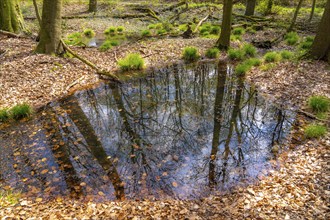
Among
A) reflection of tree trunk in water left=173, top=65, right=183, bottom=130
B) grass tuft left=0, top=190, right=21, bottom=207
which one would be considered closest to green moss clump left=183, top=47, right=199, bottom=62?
reflection of tree trunk in water left=173, top=65, right=183, bottom=130

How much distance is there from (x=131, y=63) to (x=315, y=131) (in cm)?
733

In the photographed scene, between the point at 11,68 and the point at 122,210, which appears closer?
the point at 122,210

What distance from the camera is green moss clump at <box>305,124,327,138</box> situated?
5.98 metres

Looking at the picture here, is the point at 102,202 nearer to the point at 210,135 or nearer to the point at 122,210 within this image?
the point at 122,210

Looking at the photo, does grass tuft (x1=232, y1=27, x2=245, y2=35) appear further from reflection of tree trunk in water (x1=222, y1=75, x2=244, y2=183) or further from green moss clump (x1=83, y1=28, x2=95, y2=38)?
green moss clump (x1=83, y1=28, x2=95, y2=38)

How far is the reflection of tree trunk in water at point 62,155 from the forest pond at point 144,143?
21 mm

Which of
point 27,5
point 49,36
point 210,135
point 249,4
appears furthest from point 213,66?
point 27,5

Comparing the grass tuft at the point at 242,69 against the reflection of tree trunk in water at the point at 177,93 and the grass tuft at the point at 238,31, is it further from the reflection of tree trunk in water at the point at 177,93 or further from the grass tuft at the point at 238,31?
the grass tuft at the point at 238,31

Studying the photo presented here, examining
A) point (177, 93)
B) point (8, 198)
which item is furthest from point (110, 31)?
point (8, 198)

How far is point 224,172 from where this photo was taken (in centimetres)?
545

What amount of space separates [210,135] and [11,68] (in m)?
7.65

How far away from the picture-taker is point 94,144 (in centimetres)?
648

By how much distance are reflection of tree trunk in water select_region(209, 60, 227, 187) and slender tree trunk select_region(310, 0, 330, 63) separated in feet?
11.0

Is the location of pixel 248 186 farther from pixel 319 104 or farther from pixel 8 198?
pixel 8 198
